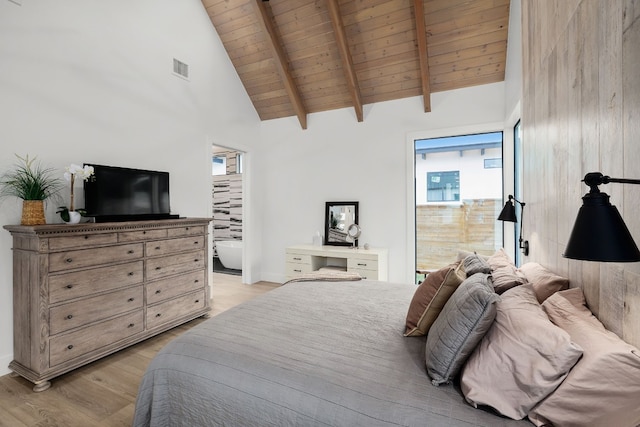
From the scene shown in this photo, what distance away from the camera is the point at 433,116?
4207mm

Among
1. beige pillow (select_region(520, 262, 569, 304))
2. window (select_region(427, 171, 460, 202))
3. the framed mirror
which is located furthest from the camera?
the framed mirror

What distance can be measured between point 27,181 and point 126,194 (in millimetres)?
715

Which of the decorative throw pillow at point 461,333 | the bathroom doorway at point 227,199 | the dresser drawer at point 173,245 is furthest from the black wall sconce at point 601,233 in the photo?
the bathroom doorway at point 227,199

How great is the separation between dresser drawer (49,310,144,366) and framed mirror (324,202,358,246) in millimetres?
2711

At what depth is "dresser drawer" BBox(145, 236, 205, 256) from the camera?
295 centimetres

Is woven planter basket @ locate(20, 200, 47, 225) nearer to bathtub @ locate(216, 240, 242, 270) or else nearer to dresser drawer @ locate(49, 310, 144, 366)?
dresser drawer @ locate(49, 310, 144, 366)

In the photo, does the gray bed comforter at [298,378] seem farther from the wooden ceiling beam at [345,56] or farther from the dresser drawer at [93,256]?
the wooden ceiling beam at [345,56]

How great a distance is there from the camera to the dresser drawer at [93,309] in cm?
227

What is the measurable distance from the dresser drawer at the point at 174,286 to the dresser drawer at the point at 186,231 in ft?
1.40

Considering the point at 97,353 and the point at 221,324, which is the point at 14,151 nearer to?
the point at 97,353

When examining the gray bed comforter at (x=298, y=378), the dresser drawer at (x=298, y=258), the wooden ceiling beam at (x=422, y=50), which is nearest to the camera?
the gray bed comforter at (x=298, y=378)

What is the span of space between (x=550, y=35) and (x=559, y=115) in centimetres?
55

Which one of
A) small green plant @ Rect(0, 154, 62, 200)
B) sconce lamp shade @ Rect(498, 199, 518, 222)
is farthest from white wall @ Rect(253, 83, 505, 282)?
small green plant @ Rect(0, 154, 62, 200)

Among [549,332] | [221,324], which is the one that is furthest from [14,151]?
[549,332]
